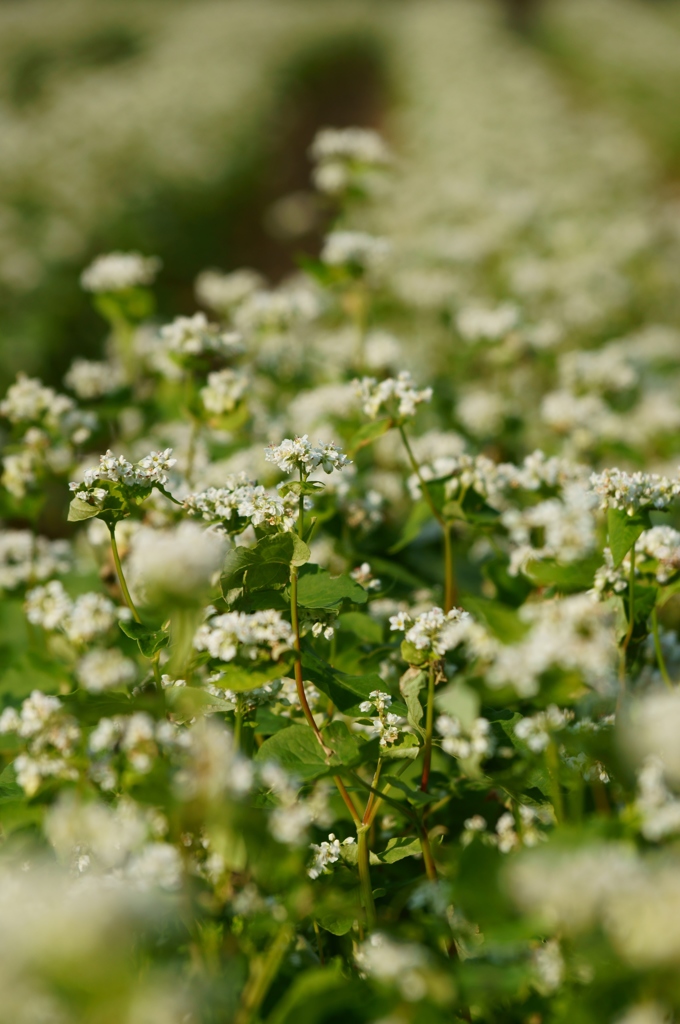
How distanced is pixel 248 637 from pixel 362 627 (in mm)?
492

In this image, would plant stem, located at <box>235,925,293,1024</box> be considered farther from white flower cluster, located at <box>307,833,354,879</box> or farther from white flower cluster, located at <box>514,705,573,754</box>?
white flower cluster, located at <box>514,705,573,754</box>

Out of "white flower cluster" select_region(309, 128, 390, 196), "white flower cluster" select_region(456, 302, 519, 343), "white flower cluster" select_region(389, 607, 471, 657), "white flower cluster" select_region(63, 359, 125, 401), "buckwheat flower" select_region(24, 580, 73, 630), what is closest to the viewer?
"white flower cluster" select_region(389, 607, 471, 657)

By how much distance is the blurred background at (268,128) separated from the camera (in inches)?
218

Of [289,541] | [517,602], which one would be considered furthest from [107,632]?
[517,602]

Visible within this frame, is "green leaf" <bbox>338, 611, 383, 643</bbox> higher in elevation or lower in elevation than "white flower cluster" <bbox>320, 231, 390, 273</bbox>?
lower

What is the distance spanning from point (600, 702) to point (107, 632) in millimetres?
693

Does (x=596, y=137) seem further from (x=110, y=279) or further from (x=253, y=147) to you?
(x=110, y=279)

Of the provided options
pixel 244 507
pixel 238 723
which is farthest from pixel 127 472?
pixel 238 723

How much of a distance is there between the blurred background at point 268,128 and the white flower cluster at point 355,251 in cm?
12

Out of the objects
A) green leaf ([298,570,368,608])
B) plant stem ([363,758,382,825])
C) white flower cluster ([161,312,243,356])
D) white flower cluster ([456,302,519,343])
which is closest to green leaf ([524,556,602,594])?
green leaf ([298,570,368,608])

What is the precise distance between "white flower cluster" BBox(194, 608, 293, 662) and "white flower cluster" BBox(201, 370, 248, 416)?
838 mm

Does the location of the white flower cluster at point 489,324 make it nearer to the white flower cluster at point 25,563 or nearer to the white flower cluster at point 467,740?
the white flower cluster at point 25,563

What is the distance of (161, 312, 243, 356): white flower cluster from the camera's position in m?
1.93

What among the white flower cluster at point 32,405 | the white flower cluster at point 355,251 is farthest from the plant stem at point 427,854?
the white flower cluster at point 355,251
